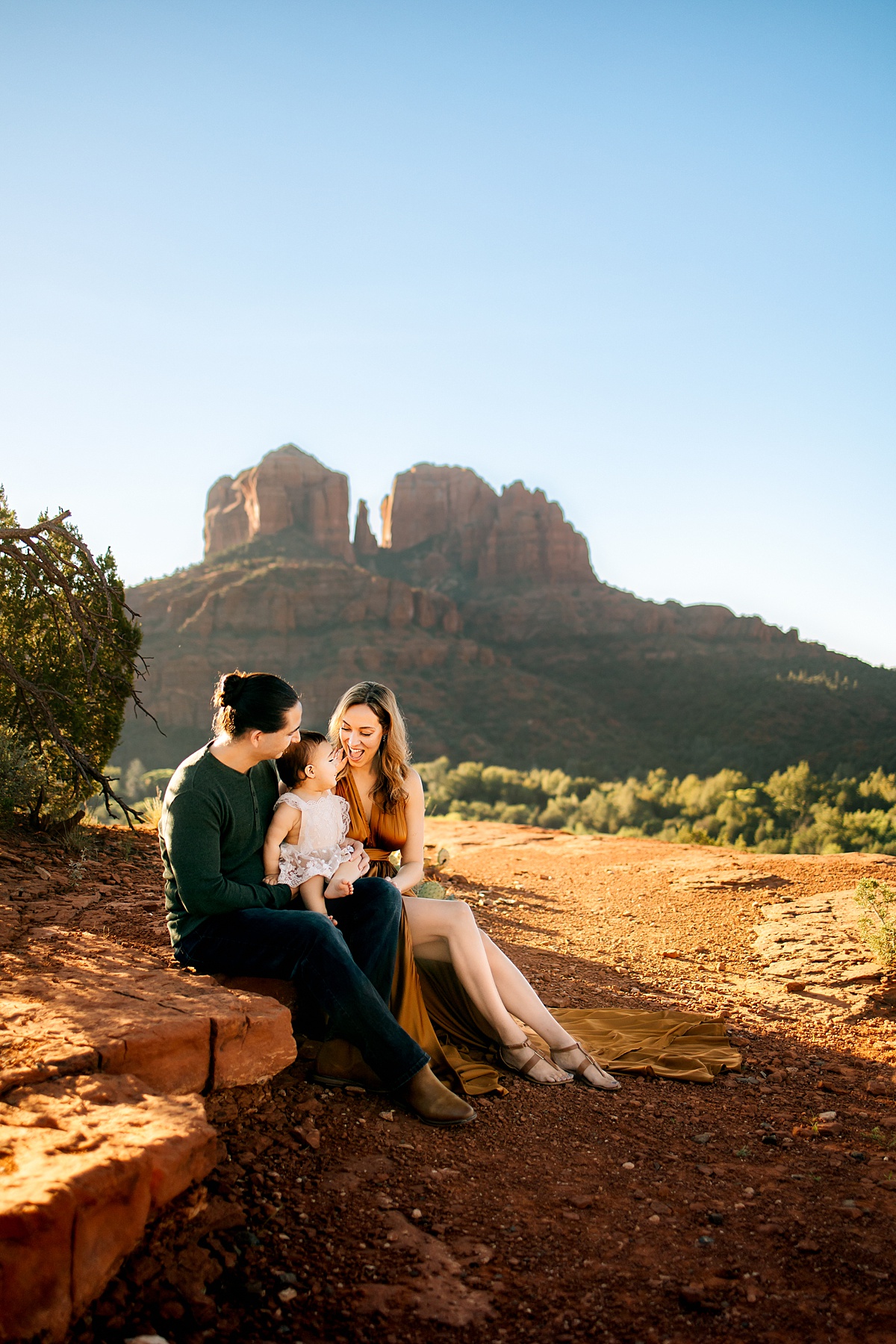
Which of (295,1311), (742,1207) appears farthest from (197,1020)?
(742,1207)

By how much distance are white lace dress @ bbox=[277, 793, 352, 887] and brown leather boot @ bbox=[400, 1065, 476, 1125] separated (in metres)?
0.93

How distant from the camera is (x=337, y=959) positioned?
3.30m

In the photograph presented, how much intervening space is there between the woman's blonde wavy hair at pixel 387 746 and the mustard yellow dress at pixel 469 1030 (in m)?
0.06

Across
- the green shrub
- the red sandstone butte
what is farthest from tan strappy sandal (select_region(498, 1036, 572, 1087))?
the green shrub

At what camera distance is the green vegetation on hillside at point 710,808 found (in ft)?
56.8

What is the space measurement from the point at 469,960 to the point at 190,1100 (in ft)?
5.00

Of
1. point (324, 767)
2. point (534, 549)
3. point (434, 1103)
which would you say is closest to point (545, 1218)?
point (434, 1103)

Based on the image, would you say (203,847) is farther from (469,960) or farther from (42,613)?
(42,613)

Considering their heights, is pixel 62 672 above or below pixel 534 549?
below

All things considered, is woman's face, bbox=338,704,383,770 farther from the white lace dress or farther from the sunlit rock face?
the sunlit rock face

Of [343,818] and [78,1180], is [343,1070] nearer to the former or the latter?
[343,818]

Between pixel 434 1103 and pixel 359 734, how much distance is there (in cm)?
168

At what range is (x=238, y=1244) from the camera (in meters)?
2.46

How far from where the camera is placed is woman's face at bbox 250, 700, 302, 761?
11.5ft
